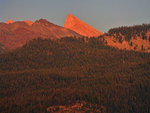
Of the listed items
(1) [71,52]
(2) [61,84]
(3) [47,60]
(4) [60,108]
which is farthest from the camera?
(1) [71,52]

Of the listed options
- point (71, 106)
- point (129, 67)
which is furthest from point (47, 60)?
point (71, 106)

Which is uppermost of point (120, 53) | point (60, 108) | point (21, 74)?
point (120, 53)

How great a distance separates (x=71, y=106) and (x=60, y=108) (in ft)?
19.1

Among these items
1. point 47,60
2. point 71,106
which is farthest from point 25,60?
point 71,106

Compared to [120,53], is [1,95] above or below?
below

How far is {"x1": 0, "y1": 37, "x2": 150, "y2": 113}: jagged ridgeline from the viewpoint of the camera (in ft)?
320

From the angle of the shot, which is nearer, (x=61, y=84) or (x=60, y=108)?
(x=60, y=108)

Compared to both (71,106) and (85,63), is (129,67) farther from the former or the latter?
(71,106)

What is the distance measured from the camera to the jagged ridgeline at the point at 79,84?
97581 millimetres

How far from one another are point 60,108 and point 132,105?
105ft

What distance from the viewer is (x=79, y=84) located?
12206 centimetres

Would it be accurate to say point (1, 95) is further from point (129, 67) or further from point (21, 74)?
point (129, 67)

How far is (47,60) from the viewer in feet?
607

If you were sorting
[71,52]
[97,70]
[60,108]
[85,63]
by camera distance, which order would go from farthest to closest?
[71,52] < [85,63] < [97,70] < [60,108]
